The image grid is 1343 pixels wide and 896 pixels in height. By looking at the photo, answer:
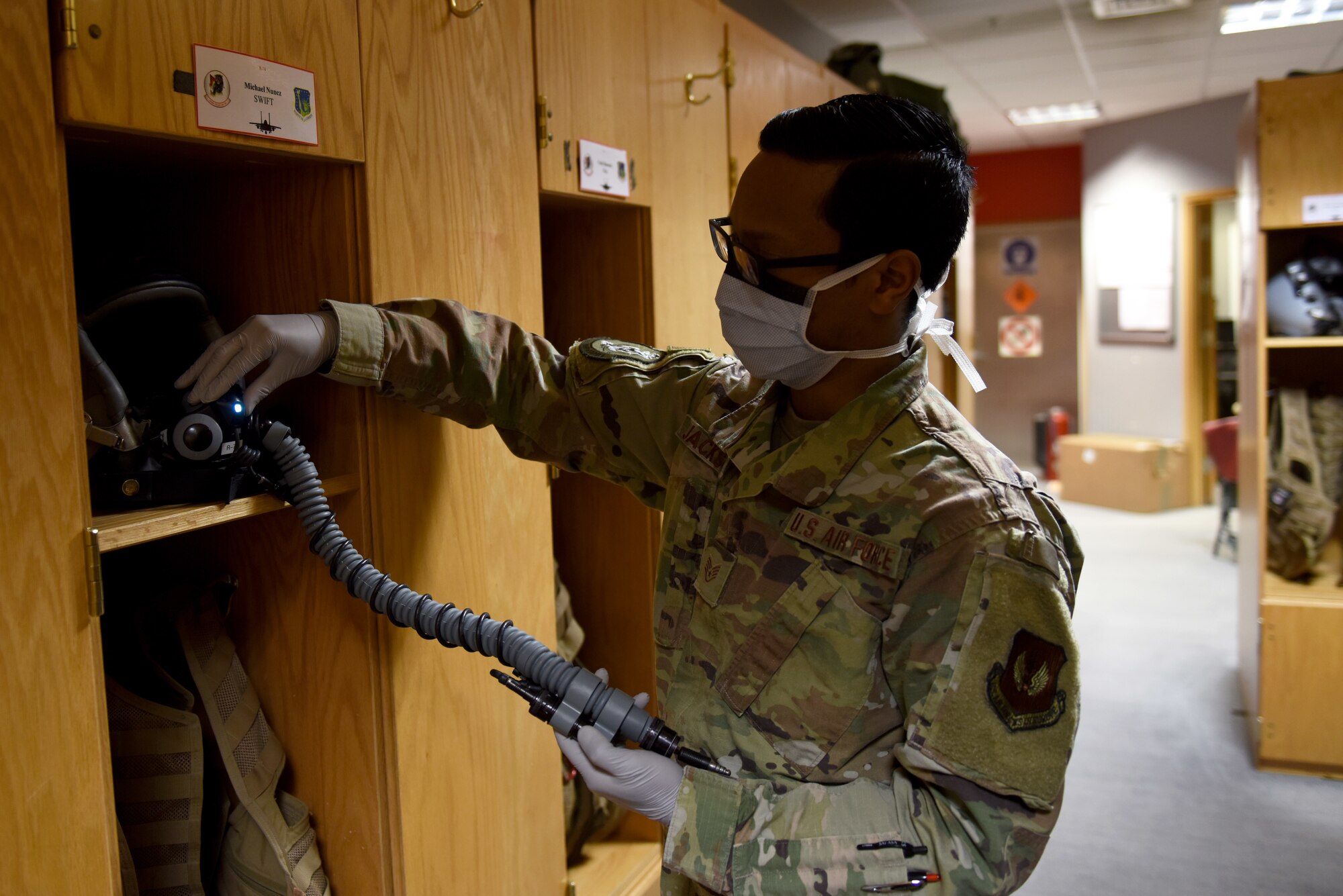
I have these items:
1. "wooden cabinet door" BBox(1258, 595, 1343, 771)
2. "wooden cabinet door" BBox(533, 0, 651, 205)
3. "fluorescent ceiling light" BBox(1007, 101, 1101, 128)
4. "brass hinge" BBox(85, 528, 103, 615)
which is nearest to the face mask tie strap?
"wooden cabinet door" BBox(533, 0, 651, 205)

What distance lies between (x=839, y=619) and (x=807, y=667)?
77mm

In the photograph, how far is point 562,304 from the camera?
232cm

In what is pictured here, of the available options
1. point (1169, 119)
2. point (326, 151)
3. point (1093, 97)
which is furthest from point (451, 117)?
point (1169, 119)

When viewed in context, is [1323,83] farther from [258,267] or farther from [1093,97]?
[1093,97]

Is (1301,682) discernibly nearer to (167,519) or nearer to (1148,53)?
(167,519)

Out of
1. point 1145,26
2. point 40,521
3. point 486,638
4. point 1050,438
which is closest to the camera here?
point 40,521

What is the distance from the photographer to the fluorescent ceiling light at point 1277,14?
4.79 meters

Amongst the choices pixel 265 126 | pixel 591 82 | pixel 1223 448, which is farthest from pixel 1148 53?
pixel 265 126

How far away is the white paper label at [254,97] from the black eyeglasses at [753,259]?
55cm

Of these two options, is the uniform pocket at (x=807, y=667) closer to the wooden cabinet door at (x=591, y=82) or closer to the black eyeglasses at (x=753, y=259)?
the black eyeglasses at (x=753, y=259)

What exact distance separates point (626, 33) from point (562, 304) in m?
0.61

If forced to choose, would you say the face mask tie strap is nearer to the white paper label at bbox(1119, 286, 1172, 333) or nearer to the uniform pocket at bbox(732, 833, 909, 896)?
the uniform pocket at bbox(732, 833, 909, 896)

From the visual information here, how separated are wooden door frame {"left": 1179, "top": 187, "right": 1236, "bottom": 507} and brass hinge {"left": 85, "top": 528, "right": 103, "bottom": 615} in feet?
26.0

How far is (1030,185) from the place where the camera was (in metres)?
8.97
